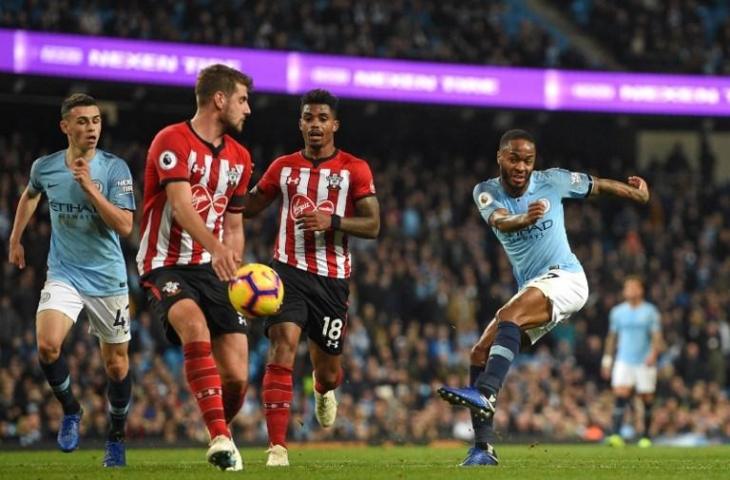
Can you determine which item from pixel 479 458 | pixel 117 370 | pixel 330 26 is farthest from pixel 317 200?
pixel 330 26

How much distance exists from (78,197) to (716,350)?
52.4 feet

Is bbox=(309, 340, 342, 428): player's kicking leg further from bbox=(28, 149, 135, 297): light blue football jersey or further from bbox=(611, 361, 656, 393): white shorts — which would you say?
bbox=(611, 361, 656, 393): white shorts

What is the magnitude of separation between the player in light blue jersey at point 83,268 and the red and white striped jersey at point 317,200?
1.17 meters

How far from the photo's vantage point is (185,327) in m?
8.27

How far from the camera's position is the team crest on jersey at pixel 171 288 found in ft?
27.6

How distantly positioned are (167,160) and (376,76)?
1714 cm

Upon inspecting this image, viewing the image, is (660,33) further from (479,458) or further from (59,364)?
(59,364)

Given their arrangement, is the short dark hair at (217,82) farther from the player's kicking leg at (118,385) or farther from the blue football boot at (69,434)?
the blue football boot at (69,434)

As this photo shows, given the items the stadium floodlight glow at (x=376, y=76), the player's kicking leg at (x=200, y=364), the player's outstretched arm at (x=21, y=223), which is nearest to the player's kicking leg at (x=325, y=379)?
the player's kicking leg at (x=200, y=364)

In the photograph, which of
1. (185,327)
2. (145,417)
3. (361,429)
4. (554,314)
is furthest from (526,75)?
(185,327)

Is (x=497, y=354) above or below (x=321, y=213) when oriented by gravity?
below

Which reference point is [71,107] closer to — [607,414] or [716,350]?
[607,414]

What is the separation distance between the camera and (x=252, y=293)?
8.26 metres

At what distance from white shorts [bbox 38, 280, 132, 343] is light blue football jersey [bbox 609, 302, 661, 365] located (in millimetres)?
9566
